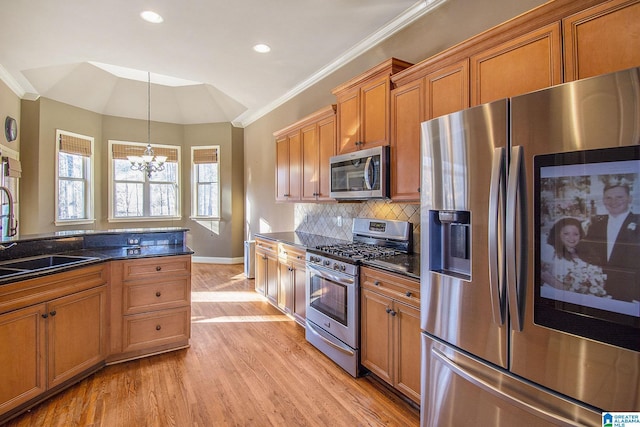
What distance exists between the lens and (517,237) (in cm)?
128

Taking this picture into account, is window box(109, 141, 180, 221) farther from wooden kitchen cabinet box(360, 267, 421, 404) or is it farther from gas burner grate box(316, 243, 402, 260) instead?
wooden kitchen cabinet box(360, 267, 421, 404)

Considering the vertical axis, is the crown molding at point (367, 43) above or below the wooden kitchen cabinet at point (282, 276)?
above

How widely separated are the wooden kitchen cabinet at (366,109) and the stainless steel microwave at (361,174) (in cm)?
10

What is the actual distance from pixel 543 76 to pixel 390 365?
195cm

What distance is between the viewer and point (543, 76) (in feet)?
5.38

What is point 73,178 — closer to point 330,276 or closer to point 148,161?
point 148,161

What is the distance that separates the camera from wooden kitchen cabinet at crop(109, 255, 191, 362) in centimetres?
273

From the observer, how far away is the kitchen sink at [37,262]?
2312 millimetres

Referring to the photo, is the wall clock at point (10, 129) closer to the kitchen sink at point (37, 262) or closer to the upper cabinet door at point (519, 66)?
the kitchen sink at point (37, 262)

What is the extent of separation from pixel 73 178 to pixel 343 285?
5896 millimetres

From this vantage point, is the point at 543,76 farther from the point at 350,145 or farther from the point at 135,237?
the point at 135,237

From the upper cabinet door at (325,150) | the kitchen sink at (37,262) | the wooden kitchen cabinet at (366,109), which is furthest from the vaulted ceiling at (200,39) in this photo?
the kitchen sink at (37,262)

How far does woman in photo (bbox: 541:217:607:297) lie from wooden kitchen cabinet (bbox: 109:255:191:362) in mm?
2789

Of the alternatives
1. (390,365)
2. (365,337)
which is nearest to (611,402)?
(390,365)
